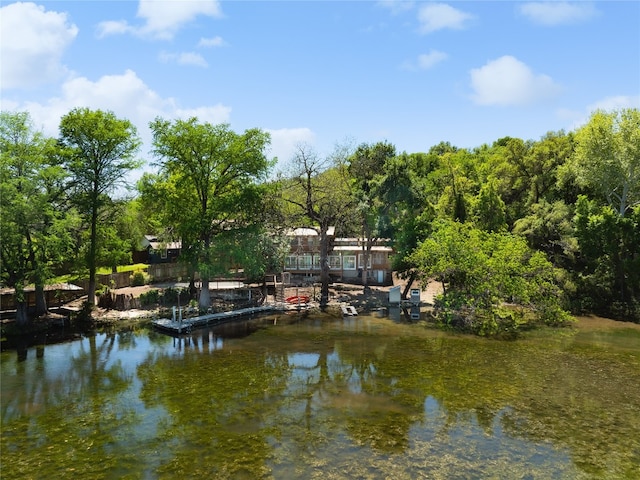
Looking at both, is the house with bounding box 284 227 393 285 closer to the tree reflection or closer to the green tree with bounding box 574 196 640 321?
the green tree with bounding box 574 196 640 321

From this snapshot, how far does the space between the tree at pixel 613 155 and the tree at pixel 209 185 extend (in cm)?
2592

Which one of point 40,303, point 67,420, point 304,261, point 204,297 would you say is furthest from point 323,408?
point 304,261

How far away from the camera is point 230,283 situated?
134 feet

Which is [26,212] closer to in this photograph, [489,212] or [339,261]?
[339,261]

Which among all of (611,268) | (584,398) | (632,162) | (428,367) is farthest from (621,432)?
(632,162)

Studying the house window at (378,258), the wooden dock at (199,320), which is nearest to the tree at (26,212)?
the wooden dock at (199,320)

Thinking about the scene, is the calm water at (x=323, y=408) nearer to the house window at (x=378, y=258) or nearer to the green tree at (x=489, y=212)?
the green tree at (x=489, y=212)

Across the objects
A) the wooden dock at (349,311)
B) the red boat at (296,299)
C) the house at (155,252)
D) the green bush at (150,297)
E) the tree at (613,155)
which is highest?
the tree at (613,155)

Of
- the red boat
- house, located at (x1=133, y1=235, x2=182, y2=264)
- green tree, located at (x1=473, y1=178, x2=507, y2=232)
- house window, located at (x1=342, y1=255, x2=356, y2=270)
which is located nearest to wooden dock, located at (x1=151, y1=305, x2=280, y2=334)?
the red boat

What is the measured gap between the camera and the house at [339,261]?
44.8m

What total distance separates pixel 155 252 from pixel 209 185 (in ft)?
52.3

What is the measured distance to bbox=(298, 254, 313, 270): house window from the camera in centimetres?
4491

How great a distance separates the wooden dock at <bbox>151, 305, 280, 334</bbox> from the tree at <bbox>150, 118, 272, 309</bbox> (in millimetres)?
2188

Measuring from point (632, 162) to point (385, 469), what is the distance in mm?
34074
